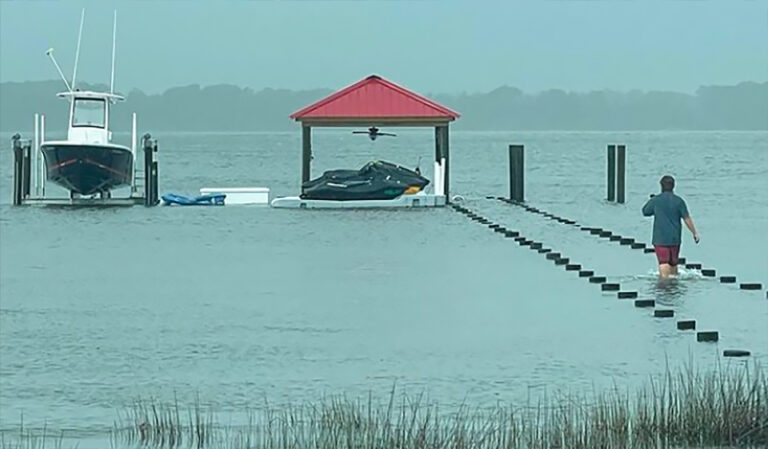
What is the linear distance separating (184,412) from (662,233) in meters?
11.0

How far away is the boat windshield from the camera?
48.7 m

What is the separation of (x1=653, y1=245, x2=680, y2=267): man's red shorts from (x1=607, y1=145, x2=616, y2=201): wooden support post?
95.3 ft

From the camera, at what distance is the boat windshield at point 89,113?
4872 cm

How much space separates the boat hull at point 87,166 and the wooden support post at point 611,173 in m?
16.6

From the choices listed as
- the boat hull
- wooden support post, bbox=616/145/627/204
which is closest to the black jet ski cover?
the boat hull

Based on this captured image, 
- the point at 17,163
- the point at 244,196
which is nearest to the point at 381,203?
the point at 244,196

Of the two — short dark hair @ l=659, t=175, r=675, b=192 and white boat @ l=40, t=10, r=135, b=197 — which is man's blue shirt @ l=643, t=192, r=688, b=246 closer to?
short dark hair @ l=659, t=175, r=675, b=192

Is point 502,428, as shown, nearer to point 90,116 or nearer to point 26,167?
point 90,116

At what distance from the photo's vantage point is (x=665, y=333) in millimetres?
20750

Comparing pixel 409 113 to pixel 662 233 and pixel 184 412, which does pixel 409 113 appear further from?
pixel 184 412

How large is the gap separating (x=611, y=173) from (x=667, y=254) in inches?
1300

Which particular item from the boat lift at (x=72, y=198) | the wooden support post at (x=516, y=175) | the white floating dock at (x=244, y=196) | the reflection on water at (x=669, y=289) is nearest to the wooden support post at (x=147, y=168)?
the boat lift at (x=72, y=198)

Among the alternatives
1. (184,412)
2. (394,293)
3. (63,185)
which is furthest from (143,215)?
(184,412)

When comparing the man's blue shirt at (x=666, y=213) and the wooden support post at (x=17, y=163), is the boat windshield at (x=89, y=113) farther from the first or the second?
the man's blue shirt at (x=666, y=213)
